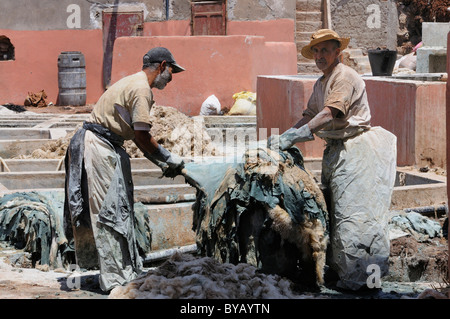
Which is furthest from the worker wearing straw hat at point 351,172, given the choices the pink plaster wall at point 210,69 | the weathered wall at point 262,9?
the weathered wall at point 262,9

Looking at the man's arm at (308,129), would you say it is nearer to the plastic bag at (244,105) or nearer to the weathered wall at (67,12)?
the plastic bag at (244,105)

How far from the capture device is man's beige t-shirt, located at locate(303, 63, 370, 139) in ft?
17.3

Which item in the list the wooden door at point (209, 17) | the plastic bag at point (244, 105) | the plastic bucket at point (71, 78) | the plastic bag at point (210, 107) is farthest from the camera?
the wooden door at point (209, 17)

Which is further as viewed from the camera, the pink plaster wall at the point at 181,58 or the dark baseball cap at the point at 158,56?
the pink plaster wall at the point at 181,58

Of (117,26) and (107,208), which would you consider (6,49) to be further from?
(107,208)

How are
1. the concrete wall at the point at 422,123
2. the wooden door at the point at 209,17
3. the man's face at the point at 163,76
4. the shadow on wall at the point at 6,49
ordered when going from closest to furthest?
1. the man's face at the point at 163,76
2. the concrete wall at the point at 422,123
3. the wooden door at the point at 209,17
4. the shadow on wall at the point at 6,49

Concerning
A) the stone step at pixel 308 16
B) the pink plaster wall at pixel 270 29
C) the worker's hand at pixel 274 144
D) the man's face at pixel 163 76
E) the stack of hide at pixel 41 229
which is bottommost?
the stack of hide at pixel 41 229

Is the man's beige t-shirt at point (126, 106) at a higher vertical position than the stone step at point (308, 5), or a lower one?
lower

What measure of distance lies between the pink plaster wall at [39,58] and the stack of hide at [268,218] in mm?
13949

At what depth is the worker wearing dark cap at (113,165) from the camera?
17.0ft

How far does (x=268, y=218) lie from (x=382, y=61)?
6394 mm

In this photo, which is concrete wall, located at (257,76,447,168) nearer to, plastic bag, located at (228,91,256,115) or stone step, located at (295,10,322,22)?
plastic bag, located at (228,91,256,115)

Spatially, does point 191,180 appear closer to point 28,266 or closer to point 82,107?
point 28,266

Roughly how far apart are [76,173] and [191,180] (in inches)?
32.2
